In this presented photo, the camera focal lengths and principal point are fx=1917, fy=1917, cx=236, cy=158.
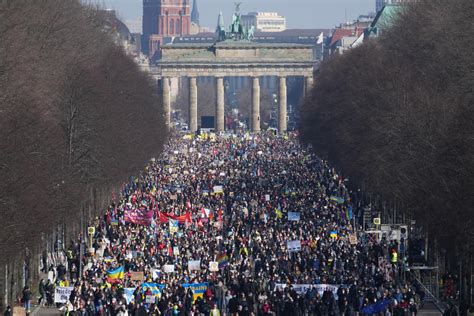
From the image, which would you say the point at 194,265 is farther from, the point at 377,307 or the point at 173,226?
the point at 173,226

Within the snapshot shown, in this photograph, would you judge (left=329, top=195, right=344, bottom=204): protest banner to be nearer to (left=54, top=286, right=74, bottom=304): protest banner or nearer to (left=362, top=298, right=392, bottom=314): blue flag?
(left=54, top=286, right=74, bottom=304): protest banner

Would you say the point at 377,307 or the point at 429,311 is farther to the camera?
the point at 429,311

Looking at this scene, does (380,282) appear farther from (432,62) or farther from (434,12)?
(434,12)

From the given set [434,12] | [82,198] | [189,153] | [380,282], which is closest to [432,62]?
[434,12]

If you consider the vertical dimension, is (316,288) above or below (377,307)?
above

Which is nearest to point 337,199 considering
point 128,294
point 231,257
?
point 231,257

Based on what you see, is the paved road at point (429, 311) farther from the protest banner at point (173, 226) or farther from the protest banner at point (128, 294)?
→ the protest banner at point (173, 226)

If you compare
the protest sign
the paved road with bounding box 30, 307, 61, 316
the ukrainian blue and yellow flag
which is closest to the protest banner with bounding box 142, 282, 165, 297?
the paved road with bounding box 30, 307, 61, 316
